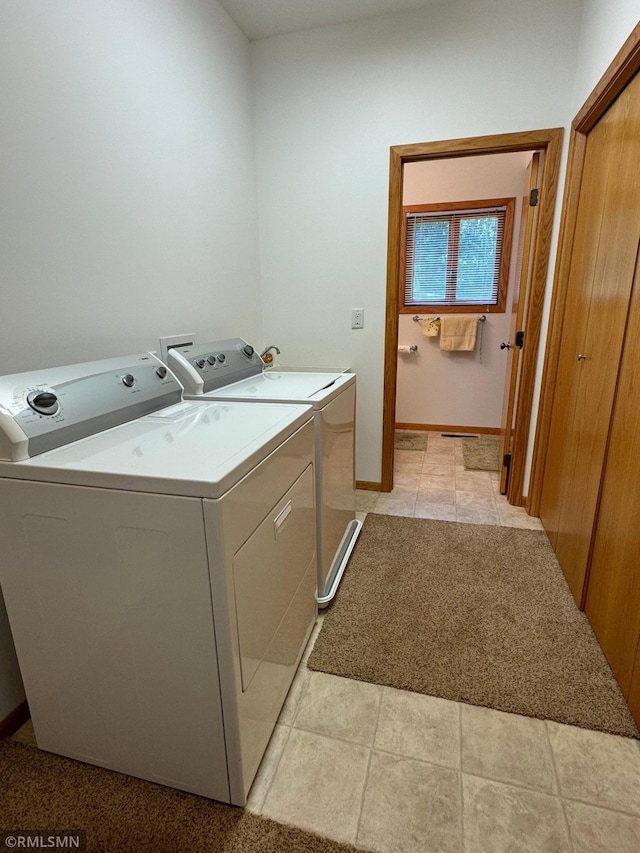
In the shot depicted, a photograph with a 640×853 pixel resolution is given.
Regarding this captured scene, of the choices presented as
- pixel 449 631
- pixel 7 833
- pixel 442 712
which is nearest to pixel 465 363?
pixel 449 631

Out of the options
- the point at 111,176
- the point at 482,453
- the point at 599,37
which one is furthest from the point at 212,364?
the point at 482,453

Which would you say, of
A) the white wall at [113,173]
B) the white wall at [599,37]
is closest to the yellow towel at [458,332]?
the white wall at [599,37]

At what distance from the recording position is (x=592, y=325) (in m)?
1.76

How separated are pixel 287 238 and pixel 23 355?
72.3 inches

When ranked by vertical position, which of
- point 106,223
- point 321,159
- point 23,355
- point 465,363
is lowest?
point 465,363

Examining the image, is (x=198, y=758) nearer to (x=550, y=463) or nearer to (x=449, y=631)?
(x=449, y=631)

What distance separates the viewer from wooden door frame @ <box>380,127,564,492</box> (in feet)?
7.30

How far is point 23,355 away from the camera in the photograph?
123 cm

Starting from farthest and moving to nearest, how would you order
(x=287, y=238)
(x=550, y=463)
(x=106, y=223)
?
(x=287, y=238), (x=550, y=463), (x=106, y=223)

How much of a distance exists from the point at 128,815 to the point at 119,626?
1.61 ft

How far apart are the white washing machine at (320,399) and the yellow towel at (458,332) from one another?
219cm

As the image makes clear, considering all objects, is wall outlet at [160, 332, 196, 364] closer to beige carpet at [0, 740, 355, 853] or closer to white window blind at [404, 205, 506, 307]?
beige carpet at [0, 740, 355, 853]

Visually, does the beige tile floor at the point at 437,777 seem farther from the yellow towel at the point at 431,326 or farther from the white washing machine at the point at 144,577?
the yellow towel at the point at 431,326

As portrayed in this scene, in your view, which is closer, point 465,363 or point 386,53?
point 386,53
